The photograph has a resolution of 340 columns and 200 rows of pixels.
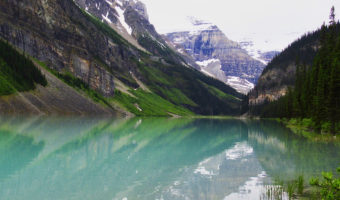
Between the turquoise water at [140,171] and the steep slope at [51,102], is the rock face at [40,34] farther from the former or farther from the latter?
the turquoise water at [140,171]

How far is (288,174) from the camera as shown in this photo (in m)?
27.9

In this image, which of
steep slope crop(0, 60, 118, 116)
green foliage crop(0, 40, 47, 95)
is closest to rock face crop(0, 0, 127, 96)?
green foliage crop(0, 40, 47, 95)

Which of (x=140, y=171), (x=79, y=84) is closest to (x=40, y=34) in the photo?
(x=79, y=84)

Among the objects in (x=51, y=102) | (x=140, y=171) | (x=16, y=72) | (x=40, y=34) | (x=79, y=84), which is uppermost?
(x=40, y=34)

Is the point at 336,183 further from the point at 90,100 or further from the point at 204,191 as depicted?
the point at 90,100

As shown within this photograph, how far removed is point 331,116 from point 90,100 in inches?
5203

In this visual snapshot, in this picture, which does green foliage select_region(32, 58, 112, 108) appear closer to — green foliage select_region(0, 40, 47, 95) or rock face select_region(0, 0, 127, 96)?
rock face select_region(0, 0, 127, 96)

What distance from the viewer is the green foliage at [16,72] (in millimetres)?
124375

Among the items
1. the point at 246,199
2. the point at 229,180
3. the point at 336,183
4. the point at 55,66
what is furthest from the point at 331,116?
the point at 55,66

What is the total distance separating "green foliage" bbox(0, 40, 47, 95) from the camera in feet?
408

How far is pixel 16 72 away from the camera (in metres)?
138

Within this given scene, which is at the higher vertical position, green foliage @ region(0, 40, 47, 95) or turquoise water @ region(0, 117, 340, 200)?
green foliage @ region(0, 40, 47, 95)

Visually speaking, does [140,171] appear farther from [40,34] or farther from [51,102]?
[40,34]

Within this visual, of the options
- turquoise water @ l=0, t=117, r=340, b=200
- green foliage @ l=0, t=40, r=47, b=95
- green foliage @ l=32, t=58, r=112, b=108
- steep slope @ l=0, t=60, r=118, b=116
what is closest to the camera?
turquoise water @ l=0, t=117, r=340, b=200
